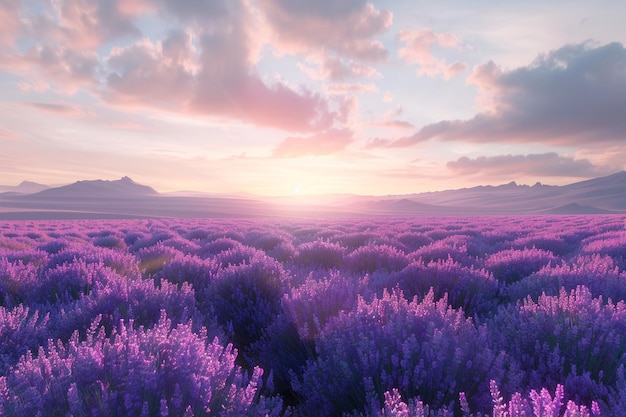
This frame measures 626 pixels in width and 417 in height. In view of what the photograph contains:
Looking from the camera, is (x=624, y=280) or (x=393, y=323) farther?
(x=624, y=280)

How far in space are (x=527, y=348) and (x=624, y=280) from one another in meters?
2.36

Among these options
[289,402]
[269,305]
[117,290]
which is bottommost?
[289,402]

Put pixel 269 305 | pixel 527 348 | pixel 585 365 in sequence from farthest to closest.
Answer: pixel 269 305
pixel 527 348
pixel 585 365

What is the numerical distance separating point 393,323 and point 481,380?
54 cm

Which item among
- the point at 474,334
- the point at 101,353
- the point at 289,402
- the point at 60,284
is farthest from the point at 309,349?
the point at 60,284

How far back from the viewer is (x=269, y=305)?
4.13 m

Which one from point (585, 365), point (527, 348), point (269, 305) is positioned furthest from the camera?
point (269, 305)

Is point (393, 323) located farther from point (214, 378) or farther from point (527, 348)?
point (214, 378)

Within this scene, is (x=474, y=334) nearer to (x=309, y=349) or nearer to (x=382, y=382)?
(x=382, y=382)

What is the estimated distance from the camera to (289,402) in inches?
113

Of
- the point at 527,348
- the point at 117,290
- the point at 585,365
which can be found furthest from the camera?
the point at 117,290

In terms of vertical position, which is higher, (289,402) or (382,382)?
(382,382)

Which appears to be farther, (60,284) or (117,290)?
(60,284)

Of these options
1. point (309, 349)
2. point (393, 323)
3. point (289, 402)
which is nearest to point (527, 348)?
point (393, 323)
